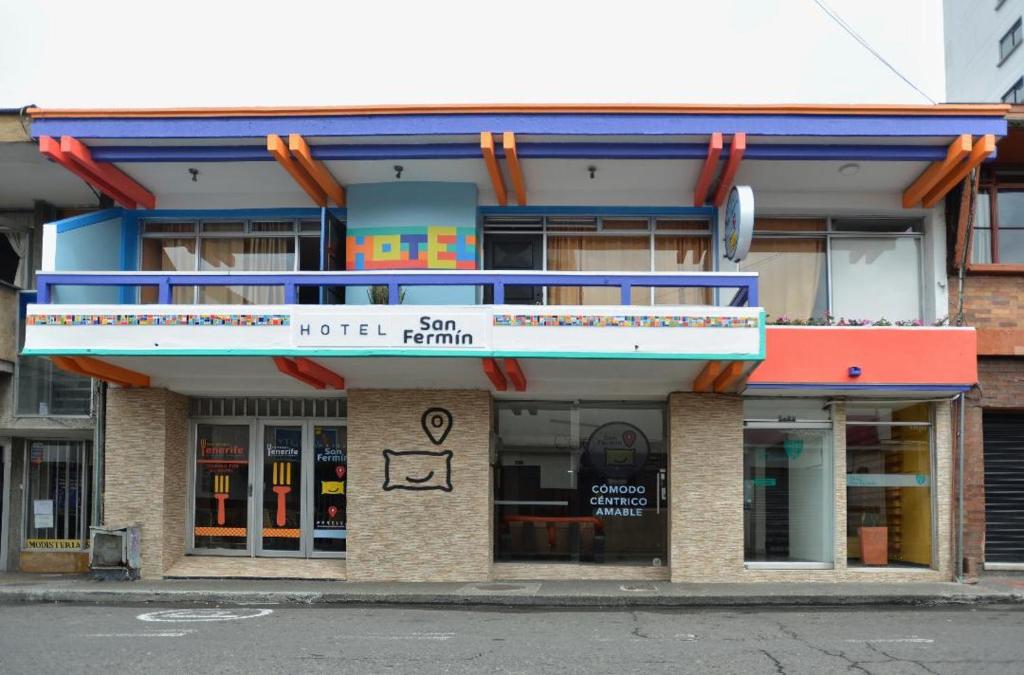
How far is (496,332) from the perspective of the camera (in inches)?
517

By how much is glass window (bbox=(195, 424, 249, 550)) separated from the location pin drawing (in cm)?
289

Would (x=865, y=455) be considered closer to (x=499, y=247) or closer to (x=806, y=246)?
(x=806, y=246)

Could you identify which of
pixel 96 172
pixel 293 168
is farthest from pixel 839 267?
pixel 96 172

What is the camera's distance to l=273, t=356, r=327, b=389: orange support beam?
13578mm

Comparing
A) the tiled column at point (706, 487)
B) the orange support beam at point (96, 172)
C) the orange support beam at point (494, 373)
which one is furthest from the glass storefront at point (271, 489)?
the tiled column at point (706, 487)

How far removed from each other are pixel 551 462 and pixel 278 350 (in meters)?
4.24

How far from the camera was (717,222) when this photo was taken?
1530 cm

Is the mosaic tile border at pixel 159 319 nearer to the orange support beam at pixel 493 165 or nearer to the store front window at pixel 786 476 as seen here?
the orange support beam at pixel 493 165

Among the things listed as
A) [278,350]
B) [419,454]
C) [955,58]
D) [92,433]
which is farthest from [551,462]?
[955,58]

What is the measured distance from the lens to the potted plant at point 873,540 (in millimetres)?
14742

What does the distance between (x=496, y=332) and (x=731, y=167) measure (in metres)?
3.86

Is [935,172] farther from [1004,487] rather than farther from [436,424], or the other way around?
[436,424]

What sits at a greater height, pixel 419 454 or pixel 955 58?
pixel 955 58

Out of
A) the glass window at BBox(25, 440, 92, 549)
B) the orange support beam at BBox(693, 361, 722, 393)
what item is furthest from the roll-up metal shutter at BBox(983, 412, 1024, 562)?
the glass window at BBox(25, 440, 92, 549)
